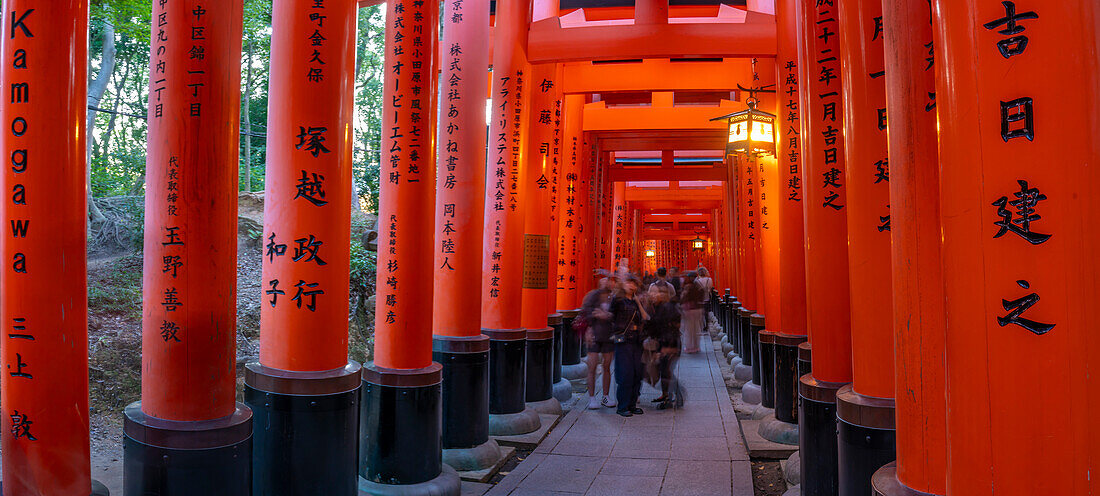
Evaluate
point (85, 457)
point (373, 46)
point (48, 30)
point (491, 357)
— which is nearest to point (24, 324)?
point (85, 457)

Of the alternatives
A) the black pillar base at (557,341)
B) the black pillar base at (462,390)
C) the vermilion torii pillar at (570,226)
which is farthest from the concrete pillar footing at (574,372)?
the black pillar base at (462,390)

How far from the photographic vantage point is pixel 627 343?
8.08 meters

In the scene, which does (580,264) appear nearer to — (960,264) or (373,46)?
(373,46)

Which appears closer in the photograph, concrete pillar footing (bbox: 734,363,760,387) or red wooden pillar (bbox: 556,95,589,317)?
concrete pillar footing (bbox: 734,363,760,387)

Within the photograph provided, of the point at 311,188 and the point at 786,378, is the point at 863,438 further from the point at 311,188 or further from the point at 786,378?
the point at 786,378

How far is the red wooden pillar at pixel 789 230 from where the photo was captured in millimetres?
6496

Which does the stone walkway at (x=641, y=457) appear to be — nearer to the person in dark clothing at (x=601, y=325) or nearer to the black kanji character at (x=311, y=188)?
the person in dark clothing at (x=601, y=325)

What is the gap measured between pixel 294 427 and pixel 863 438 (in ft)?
9.65

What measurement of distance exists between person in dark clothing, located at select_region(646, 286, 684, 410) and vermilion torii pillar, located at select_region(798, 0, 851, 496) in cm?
410

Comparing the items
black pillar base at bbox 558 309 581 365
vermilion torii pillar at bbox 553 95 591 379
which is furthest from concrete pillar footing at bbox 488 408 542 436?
black pillar base at bbox 558 309 581 365

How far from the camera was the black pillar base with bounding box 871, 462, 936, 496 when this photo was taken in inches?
99.3

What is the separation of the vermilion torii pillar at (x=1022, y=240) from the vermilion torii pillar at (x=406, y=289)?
3.83 metres

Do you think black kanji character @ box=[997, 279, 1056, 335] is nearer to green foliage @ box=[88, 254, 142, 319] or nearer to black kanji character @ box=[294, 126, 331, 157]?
black kanji character @ box=[294, 126, 331, 157]

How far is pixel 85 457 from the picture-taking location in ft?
10.2
